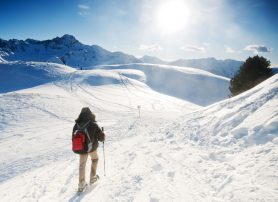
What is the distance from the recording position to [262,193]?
226 inches

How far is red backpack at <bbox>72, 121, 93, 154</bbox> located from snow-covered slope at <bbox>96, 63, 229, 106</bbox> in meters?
66.4

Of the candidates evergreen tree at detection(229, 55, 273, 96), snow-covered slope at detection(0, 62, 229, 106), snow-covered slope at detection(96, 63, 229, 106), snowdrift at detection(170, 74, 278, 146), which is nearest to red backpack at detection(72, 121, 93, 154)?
snowdrift at detection(170, 74, 278, 146)

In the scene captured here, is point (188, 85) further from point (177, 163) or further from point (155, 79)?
point (177, 163)

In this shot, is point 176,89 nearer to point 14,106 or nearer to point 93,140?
point 14,106

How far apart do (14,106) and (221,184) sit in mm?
28161

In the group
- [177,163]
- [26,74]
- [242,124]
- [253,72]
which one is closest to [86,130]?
[177,163]

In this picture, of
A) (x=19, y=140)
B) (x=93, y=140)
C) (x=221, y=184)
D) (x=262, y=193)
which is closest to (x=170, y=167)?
(x=221, y=184)

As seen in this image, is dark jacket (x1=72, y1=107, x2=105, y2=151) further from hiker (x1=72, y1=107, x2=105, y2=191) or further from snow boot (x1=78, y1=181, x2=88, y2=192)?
snow boot (x1=78, y1=181, x2=88, y2=192)

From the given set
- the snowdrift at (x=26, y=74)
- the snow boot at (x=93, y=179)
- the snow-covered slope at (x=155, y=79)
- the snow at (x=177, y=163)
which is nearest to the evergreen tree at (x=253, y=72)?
the snow at (x=177, y=163)

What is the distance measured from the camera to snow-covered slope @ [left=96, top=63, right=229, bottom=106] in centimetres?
7769

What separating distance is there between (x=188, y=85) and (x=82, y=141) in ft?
271

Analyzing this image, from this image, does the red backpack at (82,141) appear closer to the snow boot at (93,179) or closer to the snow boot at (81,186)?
the snow boot at (81,186)

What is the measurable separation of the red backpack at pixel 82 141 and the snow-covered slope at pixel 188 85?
66.4 m

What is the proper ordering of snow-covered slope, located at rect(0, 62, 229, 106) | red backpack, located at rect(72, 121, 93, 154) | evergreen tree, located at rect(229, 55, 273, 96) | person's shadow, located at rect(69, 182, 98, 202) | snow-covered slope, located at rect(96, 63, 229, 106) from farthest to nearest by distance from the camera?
1. snow-covered slope, located at rect(96, 63, 229, 106)
2. snow-covered slope, located at rect(0, 62, 229, 106)
3. evergreen tree, located at rect(229, 55, 273, 96)
4. red backpack, located at rect(72, 121, 93, 154)
5. person's shadow, located at rect(69, 182, 98, 202)
